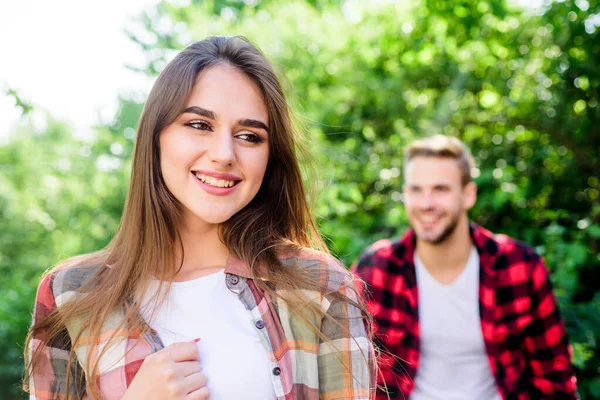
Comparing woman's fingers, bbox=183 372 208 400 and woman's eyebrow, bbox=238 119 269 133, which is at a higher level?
woman's eyebrow, bbox=238 119 269 133

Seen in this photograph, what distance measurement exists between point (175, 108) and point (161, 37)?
120 inches

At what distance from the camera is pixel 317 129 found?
4.37 meters

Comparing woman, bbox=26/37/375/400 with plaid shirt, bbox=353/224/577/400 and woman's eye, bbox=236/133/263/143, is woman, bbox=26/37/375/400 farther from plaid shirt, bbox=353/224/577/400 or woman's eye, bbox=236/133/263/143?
plaid shirt, bbox=353/224/577/400

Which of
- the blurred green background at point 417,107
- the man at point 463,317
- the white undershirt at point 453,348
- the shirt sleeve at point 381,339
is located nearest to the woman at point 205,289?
the shirt sleeve at point 381,339

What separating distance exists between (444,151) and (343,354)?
2027mm

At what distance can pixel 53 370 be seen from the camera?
1.64 metres

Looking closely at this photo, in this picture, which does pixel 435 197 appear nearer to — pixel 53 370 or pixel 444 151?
pixel 444 151

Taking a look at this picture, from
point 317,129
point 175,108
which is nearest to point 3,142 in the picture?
point 317,129

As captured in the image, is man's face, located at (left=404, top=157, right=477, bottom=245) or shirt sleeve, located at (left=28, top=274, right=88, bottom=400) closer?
shirt sleeve, located at (left=28, top=274, right=88, bottom=400)

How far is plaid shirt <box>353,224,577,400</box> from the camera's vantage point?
9.46ft

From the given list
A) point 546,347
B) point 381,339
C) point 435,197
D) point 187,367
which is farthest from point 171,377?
point 435,197

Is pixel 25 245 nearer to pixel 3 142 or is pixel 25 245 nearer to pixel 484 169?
pixel 484 169

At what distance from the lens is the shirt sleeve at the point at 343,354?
1.58 metres

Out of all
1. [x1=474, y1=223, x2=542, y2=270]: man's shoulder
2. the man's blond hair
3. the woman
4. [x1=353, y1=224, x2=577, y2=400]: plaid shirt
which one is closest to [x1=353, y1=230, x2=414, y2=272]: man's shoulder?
[x1=353, y1=224, x2=577, y2=400]: plaid shirt
